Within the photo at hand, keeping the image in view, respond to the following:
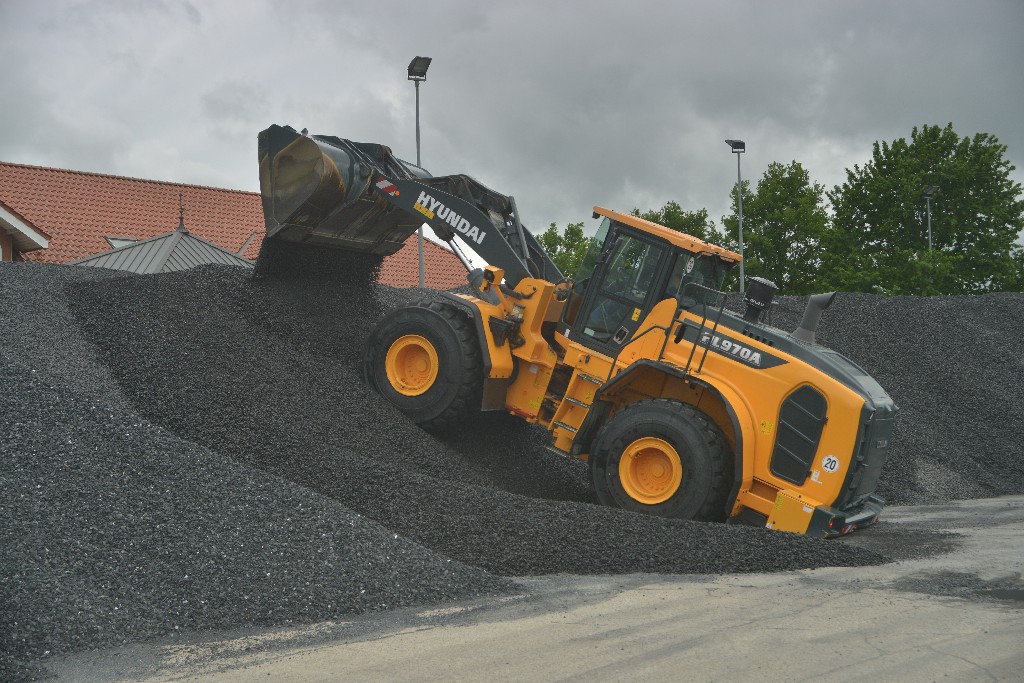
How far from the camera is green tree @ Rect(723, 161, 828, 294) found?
40625 millimetres

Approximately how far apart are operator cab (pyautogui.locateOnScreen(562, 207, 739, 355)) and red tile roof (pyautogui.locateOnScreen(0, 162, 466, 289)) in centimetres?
1925

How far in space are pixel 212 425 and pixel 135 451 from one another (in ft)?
4.27

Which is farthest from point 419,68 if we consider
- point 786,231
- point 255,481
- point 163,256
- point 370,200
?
point 786,231

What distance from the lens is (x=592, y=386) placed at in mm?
9055

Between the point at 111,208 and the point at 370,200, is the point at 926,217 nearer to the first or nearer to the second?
the point at 111,208

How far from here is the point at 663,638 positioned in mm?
5348

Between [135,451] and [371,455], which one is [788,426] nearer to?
[371,455]

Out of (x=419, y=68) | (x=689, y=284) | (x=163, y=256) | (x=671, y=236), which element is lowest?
(x=163, y=256)

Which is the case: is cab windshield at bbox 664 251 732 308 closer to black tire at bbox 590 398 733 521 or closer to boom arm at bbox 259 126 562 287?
black tire at bbox 590 398 733 521

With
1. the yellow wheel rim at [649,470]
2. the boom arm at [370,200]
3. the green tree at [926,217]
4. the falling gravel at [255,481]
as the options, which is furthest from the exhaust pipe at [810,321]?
the green tree at [926,217]

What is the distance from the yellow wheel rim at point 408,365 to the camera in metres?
9.90

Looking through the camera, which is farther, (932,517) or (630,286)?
(932,517)

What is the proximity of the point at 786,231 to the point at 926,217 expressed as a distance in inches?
211

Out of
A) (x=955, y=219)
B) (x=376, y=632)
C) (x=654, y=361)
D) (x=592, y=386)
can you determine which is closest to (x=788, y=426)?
(x=654, y=361)
